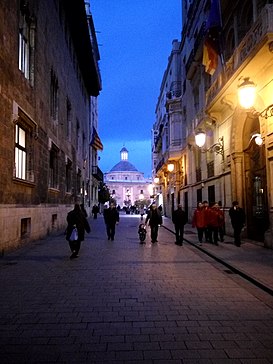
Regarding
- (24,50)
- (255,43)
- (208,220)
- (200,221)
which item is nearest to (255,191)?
(208,220)

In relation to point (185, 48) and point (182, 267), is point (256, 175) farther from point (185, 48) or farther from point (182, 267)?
point (185, 48)

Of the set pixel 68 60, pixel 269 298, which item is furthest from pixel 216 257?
pixel 68 60

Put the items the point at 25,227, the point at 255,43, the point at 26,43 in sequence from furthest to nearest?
the point at 26,43, the point at 25,227, the point at 255,43

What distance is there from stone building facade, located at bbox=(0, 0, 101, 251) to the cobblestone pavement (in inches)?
148

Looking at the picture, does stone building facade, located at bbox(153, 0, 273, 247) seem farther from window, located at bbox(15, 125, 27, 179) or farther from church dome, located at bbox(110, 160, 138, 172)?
church dome, located at bbox(110, 160, 138, 172)

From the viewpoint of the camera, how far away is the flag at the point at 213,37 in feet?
50.7

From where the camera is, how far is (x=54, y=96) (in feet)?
68.6

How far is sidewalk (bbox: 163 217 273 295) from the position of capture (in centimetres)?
793

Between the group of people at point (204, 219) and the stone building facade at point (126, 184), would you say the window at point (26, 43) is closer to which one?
the group of people at point (204, 219)

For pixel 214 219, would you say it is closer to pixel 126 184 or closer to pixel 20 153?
pixel 20 153

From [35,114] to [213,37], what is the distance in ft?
27.2

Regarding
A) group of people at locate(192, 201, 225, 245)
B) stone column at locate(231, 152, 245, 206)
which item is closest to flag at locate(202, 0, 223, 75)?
A: stone column at locate(231, 152, 245, 206)

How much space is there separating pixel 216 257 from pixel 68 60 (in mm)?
19595

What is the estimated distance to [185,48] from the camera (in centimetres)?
3061
